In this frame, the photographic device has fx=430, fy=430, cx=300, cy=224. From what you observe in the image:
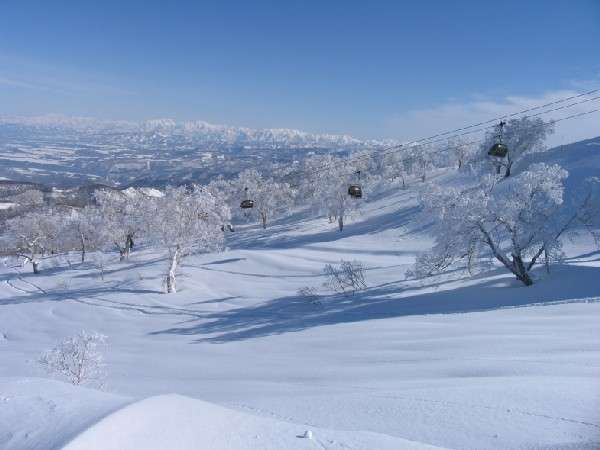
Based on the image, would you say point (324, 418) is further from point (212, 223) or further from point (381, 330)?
point (212, 223)

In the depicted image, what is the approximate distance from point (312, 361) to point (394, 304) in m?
9.93

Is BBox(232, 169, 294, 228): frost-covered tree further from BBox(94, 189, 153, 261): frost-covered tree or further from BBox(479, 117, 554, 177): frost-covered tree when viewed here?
BBox(479, 117, 554, 177): frost-covered tree

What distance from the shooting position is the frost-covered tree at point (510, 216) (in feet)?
72.2

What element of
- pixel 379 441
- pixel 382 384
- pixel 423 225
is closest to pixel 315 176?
pixel 423 225

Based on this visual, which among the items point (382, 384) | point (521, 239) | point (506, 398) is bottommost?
point (382, 384)

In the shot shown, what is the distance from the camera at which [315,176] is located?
2744 inches

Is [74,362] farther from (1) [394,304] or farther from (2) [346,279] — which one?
(2) [346,279]

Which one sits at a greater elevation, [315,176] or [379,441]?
[315,176]

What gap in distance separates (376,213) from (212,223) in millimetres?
32443

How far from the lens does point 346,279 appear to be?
96.8 ft

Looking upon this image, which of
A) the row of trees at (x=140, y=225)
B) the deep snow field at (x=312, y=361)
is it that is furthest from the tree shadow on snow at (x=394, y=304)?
the row of trees at (x=140, y=225)

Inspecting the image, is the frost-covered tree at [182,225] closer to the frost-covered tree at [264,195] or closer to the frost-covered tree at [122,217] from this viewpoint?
the frost-covered tree at [122,217]

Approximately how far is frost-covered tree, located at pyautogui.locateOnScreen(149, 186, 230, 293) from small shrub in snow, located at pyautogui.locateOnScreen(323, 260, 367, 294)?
11159 millimetres

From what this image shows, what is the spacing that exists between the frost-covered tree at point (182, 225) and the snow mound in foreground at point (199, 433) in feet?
92.7
